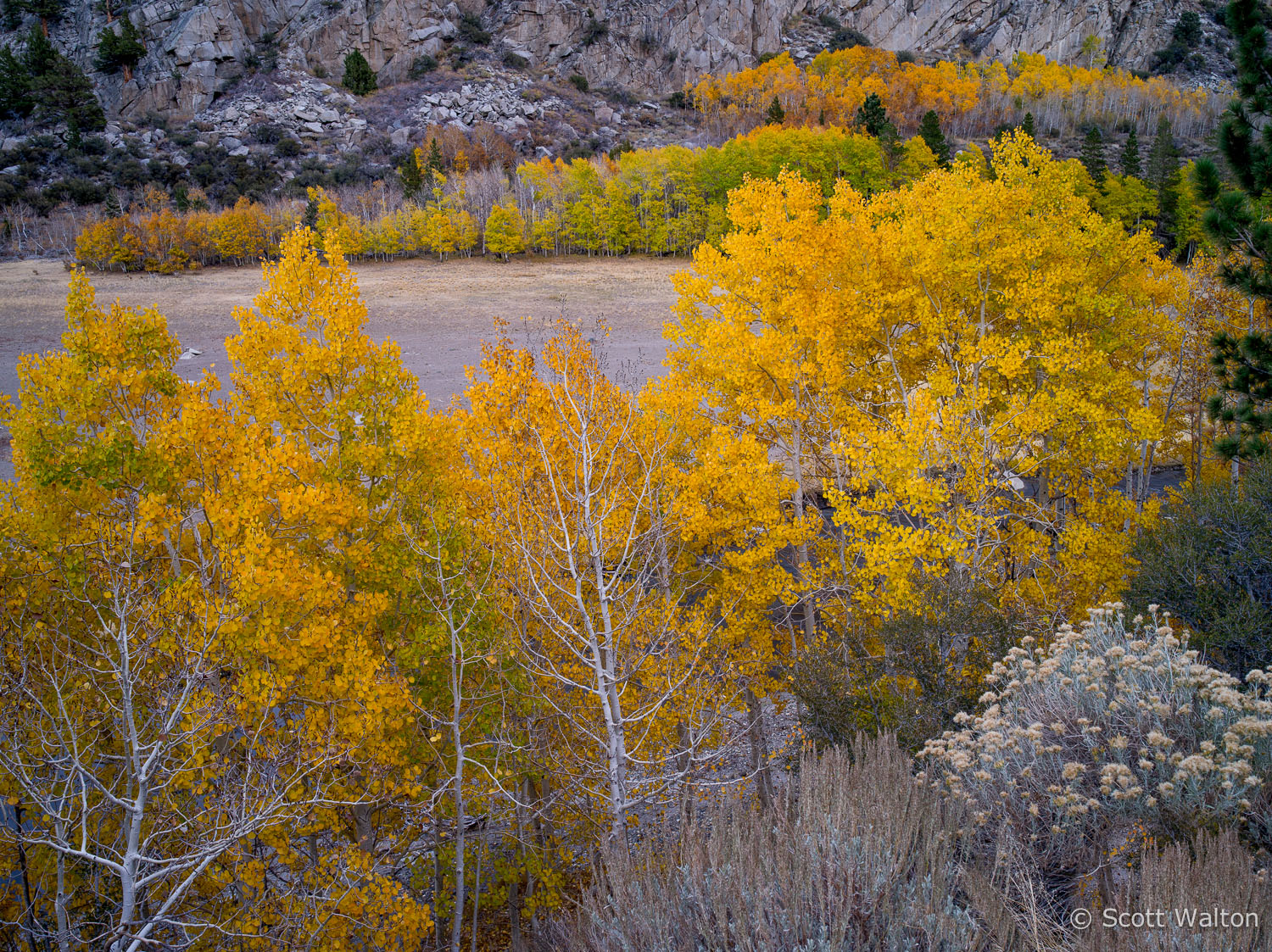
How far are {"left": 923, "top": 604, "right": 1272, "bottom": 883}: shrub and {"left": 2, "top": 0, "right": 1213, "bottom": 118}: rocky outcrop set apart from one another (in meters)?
146

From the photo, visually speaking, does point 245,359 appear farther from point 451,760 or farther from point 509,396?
point 451,760

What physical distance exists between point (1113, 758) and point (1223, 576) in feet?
18.3

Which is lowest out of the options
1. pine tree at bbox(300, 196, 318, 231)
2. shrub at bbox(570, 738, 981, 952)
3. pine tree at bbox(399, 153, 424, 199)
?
shrub at bbox(570, 738, 981, 952)

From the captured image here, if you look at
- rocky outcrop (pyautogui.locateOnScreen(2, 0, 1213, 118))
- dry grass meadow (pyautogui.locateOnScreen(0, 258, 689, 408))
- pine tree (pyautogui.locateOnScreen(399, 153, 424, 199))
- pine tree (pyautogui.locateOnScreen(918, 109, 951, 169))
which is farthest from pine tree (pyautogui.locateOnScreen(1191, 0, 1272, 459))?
rocky outcrop (pyautogui.locateOnScreen(2, 0, 1213, 118))

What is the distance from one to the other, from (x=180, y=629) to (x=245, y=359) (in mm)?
4846

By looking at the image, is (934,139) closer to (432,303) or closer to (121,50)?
(432,303)

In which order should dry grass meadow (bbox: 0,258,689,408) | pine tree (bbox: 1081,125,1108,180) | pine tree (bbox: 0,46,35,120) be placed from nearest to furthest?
dry grass meadow (bbox: 0,258,689,408)
pine tree (bbox: 1081,125,1108,180)
pine tree (bbox: 0,46,35,120)

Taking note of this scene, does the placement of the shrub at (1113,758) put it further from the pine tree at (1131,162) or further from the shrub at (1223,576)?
the pine tree at (1131,162)

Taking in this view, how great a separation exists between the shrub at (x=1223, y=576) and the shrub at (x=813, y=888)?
648cm

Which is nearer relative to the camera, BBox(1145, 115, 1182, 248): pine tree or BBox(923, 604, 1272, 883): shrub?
BBox(923, 604, 1272, 883): shrub

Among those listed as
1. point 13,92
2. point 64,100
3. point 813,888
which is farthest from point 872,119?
point 13,92

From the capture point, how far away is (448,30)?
149 m

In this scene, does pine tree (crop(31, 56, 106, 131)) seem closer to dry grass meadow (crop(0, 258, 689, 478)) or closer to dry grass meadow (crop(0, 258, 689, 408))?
dry grass meadow (crop(0, 258, 689, 478))

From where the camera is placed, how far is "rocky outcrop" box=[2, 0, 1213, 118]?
129m
